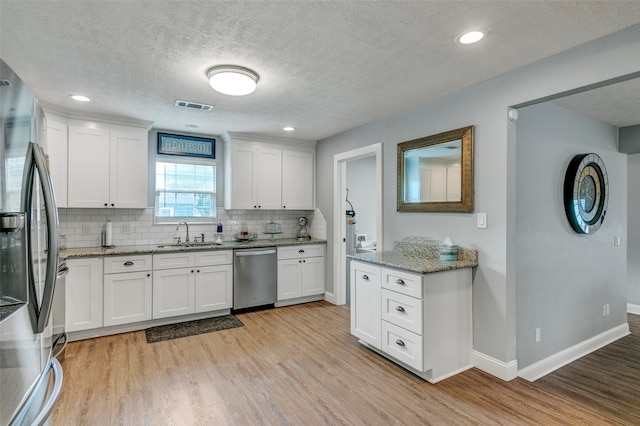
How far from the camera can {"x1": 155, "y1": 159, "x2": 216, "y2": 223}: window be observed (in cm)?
441

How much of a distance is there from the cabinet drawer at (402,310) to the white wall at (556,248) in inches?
35.6

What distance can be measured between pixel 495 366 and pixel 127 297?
366 centimetres

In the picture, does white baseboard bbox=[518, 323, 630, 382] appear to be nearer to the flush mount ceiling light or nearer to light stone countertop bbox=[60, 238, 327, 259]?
light stone countertop bbox=[60, 238, 327, 259]

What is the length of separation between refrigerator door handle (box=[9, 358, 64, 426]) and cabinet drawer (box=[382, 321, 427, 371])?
2.20 meters

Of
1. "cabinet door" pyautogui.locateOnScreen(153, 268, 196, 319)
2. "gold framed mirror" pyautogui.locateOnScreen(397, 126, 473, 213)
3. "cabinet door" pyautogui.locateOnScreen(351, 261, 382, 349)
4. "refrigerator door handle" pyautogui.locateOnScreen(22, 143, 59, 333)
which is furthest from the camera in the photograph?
"cabinet door" pyautogui.locateOnScreen(153, 268, 196, 319)

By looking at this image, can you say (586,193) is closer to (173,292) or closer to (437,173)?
(437,173)

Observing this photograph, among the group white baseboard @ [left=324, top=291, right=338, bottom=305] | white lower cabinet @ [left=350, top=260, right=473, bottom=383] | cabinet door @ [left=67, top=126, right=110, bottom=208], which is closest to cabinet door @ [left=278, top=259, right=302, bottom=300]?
white baseboard @ [left=324, top=291, right=338, bottom=305]

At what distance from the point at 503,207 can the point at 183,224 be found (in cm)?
382

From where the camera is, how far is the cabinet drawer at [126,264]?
3480mm

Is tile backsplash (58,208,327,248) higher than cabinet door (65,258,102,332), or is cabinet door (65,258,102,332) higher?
tile backsplash (58,208,327,248)

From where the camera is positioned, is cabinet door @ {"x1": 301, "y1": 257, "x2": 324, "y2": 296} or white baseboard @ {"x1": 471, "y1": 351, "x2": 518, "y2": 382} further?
cabinet door @ {"x1": 301, "y1": 257, "x2": 324, "y2": 296}

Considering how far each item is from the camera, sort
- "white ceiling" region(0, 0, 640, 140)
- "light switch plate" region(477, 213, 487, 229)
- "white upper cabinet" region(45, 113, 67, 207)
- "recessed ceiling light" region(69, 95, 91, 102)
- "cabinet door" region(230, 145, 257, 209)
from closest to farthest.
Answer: "white ceiling" region(0, 0, 640, 140) < "light switch plate" region(477, 213, 487, 229) < "recessed ceiling light" region(69, 95, 91, 102) < "white upper cabinet" region(45, 113, 67, 207) < "cabinet door" region(230, 145, 257, 209)

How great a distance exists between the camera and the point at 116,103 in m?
3.28

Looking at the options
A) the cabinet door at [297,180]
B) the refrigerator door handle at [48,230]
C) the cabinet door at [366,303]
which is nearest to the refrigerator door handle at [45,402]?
the refrigerator door handle at [48,230]
